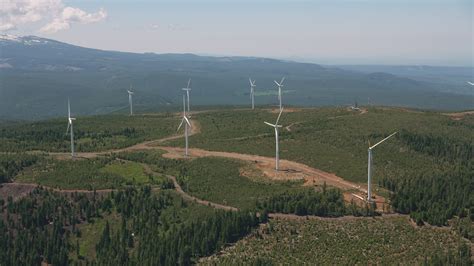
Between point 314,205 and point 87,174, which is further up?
point 314,205

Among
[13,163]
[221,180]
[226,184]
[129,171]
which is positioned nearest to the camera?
[226,184]

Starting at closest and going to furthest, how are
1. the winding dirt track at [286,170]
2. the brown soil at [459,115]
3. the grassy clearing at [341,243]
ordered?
1. the grassy clearing at [341,243]
2. the winding dirt track at [286,170]
3. the brown soil at [459,115]

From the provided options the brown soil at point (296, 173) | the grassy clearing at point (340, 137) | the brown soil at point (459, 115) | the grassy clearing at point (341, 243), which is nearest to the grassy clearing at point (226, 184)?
the brown soil at point (296, 173)

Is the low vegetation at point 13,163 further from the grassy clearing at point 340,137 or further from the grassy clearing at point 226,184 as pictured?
the grassy clearing at point 340,137

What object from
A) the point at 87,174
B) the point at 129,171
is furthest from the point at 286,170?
the point at 87,174

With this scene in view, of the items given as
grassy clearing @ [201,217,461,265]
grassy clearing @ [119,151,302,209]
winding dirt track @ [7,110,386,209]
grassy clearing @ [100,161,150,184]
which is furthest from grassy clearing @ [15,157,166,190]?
grassy clearing @ [201,217,461,265]

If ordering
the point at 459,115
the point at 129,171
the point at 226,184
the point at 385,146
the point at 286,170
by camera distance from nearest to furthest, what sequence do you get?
the point at 226,184 → the point at 286,170 → the point at 129,171 → the point at 385,146 → the point at 459,115

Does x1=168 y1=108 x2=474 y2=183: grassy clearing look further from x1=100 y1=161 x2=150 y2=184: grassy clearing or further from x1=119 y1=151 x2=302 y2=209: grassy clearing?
x1=100 y1=161 x2=150 y2=184: grassy clearing

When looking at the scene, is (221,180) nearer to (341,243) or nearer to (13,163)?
(341,243)

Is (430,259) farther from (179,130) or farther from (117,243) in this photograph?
(179,130)

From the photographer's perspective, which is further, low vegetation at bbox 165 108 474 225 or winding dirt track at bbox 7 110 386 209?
winding dirt track at bbox 7 110 386 209
